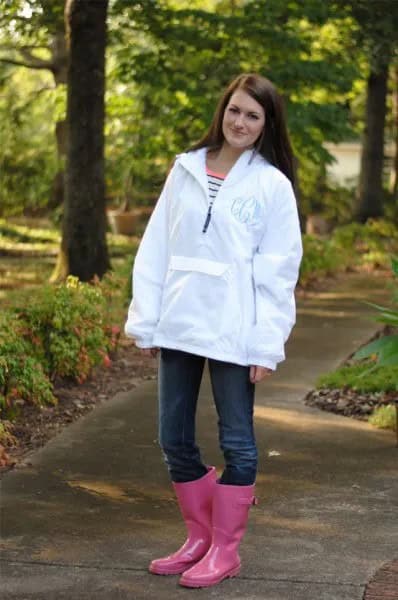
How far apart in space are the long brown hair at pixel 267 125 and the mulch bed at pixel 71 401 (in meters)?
2.03

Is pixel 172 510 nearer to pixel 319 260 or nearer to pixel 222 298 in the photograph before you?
pixel 222 298

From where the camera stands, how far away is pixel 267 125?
4.29 metres

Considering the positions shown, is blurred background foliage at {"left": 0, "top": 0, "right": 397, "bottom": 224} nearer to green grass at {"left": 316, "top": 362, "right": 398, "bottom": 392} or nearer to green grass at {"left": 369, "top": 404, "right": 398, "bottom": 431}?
green grass at {"left": 316, "top": 362, "right": 398, "bottom": 392}

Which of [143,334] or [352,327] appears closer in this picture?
[143,334]

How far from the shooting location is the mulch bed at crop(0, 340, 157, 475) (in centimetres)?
600

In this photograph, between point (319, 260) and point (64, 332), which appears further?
point (319, 260)

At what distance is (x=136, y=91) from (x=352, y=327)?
6.02 metres

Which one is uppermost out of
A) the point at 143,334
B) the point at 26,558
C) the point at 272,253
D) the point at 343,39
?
the point at 343,39

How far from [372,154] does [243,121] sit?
15262 millimetres

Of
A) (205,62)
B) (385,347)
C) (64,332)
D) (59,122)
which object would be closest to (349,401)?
(64,332)

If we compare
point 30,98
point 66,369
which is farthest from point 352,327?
point 30,98

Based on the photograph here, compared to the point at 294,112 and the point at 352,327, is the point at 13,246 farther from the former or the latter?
the point at 352,327

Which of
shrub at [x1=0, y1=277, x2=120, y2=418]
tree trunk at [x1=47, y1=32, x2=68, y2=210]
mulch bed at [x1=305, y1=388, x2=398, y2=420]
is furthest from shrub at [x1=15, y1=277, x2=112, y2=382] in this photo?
tree trunk at [x1=47, y1=32, x2=68, y2=210]

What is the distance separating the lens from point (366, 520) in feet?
15.9
